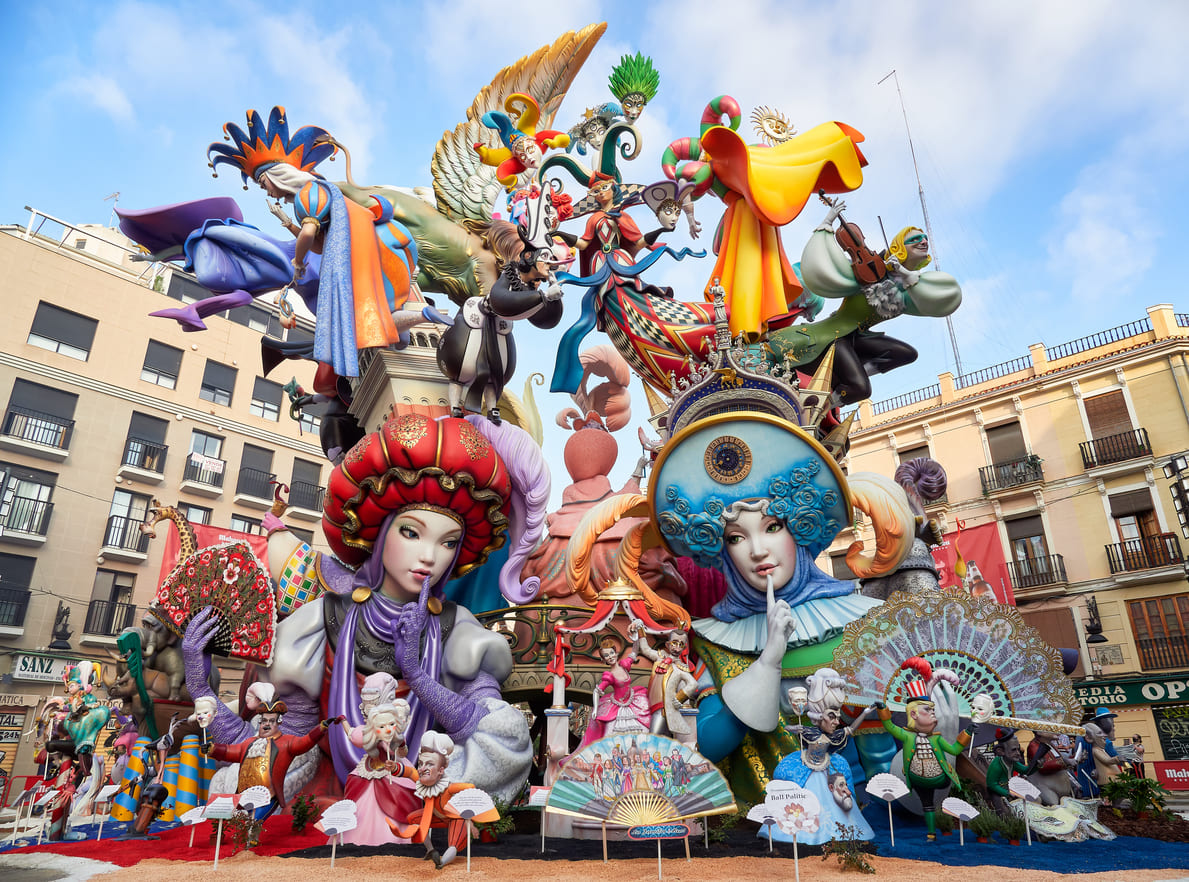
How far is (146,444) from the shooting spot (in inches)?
790

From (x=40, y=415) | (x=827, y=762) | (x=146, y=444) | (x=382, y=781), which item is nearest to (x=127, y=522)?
(x=146, y=444)

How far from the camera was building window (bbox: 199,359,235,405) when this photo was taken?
22.0 m

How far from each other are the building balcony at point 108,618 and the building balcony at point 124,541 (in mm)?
1104

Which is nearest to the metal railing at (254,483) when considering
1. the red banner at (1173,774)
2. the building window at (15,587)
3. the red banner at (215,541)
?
the building window at (15,587)

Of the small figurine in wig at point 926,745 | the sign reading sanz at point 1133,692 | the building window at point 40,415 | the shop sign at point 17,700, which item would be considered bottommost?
the small figurine in wig at point 926,745

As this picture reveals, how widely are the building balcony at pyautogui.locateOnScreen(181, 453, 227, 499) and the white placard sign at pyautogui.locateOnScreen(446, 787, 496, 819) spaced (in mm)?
18277

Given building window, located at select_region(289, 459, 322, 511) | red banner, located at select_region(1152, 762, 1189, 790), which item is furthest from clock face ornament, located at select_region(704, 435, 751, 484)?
building window, located at select_region(289, 459, 322, 511)

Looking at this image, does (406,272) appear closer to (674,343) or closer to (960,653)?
(674,343)

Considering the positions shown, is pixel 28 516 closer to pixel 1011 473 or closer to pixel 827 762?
pixel 827 762

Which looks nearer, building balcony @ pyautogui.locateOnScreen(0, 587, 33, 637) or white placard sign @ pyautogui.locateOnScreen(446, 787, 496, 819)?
white placard sign @ pyautogui.locateOnScreen(446, 787, 496, 819)

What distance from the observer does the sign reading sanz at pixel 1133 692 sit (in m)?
14.3

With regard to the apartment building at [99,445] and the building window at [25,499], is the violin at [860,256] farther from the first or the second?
the building window at [25,499]

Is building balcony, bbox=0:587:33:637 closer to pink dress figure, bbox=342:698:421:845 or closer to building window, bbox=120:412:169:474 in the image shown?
building window, bbox=120:412:169:474

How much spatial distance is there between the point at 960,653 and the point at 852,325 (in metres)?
3.79
